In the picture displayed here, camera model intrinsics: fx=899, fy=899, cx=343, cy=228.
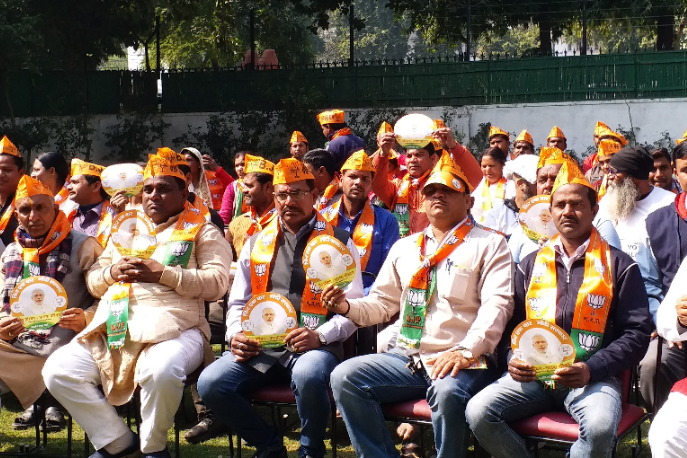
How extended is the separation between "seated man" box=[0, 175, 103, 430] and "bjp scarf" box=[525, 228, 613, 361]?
284 centimetres

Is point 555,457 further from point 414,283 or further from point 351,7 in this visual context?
point 351,7

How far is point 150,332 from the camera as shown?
5.25 meters

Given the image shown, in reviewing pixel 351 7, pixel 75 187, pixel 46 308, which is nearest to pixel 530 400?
pixel 46 308

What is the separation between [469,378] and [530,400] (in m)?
0.34

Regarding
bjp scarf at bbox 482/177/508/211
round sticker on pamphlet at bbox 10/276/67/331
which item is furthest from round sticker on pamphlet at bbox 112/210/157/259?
bjp scarf at bbox 482/177/508/211

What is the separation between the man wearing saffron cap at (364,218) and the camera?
614cm

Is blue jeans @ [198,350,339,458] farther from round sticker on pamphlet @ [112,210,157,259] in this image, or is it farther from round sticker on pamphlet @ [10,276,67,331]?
round sticker on pamphlet @ [10,276,67,331]

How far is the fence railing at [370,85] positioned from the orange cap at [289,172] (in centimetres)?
1384

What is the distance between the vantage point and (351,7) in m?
20.6

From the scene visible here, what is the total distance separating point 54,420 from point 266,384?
2.11m

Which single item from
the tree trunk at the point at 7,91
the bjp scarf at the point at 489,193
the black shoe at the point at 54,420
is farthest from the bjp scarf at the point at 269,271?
the tree trunk at the point at 7,91

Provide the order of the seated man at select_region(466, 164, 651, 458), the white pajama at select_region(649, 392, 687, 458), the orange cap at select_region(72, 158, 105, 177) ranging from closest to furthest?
1. the white pajama at select_region(649, 392, 687, 458)
2. the seated man at select_region(466, 164, 651, 458)
3. the orange cap at select_region(72, 158, 105, 177)

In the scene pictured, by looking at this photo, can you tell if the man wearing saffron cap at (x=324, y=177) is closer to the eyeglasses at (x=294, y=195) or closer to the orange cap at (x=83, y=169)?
the eyeglasses at (x=294, y=195)

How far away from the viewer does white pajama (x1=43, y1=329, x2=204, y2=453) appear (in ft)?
16.6
